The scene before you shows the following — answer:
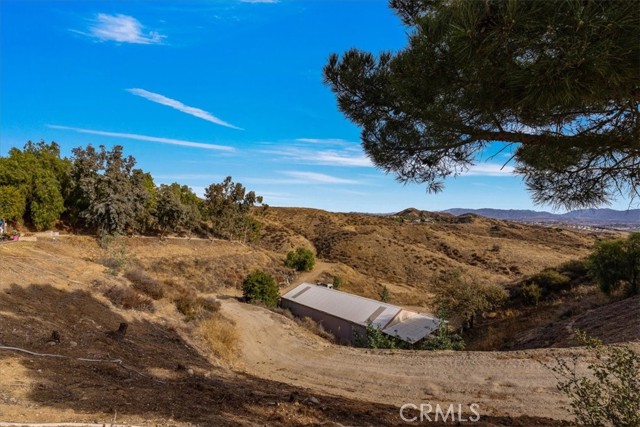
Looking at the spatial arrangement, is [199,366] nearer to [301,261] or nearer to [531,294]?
[531,294]

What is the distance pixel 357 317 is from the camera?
870 inches

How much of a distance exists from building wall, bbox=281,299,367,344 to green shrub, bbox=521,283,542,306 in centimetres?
1529

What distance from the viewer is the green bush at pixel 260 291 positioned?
27219 mm

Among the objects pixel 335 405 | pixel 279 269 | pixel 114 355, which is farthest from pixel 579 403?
pixel 279 269

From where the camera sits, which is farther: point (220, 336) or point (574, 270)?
point (574, 270)

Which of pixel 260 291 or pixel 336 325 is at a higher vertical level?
pixel 260 291

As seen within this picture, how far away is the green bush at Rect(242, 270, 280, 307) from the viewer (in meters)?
27.2

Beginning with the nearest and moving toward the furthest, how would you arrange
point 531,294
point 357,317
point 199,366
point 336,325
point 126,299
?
point 199,366 → point 126,299 → point 357,317 → point 336,325 → point 531,294

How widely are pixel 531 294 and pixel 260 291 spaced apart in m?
21.6

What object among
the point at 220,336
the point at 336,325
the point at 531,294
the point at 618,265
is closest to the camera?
the point at 220,336

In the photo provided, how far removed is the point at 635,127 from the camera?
459cm

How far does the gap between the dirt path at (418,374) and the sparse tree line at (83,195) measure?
2416 cm

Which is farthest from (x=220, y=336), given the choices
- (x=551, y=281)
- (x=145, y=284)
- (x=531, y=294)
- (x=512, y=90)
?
(x=551, y=281)

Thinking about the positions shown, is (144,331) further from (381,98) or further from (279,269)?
(279,269)
